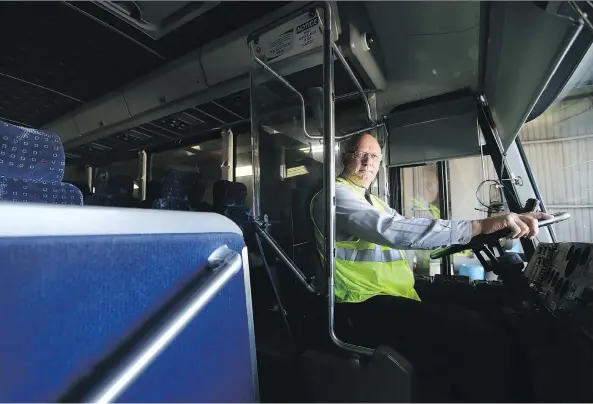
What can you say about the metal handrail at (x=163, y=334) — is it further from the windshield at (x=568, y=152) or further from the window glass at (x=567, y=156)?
the window glass at (x=567, y=156)

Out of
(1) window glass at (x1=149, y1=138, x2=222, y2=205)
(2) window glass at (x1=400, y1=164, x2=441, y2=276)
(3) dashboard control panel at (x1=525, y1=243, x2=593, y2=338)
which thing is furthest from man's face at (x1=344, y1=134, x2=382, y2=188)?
(1) window glass at (x1=149, y1=138, x2=222, y2=205)

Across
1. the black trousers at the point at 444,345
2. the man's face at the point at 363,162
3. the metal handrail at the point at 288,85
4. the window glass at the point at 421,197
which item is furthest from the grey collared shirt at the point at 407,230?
the window glass at the point at 421,197

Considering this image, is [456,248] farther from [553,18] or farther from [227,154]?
[227,154]

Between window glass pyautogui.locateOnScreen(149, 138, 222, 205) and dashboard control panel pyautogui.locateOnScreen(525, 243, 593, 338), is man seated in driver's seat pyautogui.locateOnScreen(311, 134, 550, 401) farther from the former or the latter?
window glass pyautogui.locateOnScreen(149, 138, 222, 205)

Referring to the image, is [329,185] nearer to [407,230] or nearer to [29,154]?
[407,230]

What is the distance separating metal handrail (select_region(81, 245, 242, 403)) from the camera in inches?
18.1

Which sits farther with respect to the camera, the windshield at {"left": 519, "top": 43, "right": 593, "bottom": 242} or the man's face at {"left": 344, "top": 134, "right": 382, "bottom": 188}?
the man's face at {"left": 344, "top": 134, "right": 382, "bottom": 188}

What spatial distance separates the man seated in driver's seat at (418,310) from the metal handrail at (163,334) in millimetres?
801

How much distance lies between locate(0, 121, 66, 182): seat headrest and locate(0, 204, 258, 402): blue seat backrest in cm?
116

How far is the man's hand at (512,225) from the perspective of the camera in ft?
4.12

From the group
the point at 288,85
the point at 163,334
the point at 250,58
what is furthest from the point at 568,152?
the point at 163,334

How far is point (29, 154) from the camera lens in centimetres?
142

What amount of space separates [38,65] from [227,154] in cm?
216

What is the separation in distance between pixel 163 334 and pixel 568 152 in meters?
2.15
